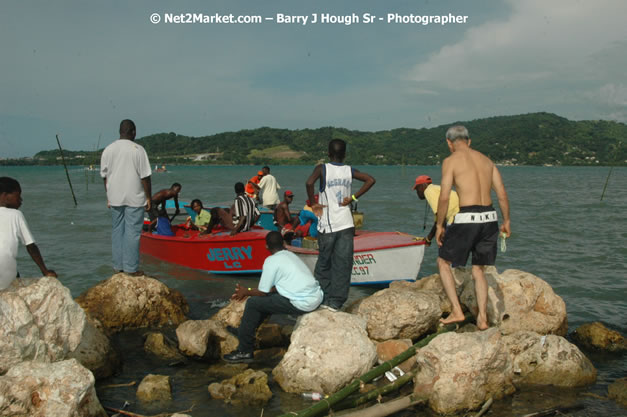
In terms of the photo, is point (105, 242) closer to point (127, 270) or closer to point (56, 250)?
point (56, 250)

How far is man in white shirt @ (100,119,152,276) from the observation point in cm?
728

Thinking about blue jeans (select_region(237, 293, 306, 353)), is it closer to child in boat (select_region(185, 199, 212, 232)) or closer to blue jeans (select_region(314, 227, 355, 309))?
blue jeans (select_region(314, 227, 355, 309))

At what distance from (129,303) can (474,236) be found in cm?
500

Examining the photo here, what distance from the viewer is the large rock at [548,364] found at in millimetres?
5496

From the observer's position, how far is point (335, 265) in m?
6.27

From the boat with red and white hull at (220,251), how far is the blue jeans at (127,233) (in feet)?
11.6

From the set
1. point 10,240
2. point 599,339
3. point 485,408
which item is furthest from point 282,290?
point 599,339

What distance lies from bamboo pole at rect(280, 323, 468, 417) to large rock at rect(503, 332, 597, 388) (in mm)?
783

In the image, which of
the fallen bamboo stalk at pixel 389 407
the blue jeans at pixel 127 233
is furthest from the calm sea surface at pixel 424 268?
the blue jeans at pixel 127 233

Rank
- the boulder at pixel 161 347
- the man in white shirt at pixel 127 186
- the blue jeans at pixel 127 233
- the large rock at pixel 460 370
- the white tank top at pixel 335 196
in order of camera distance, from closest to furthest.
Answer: the large rock at pixel 460 370 → the white tank top at pixel 335 196 → the boulder at pixel 161 347 → the man in white shirt at pixel 127 186 → the blue jeans at pixel 127 233

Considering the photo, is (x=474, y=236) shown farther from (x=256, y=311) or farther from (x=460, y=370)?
(x=256, y=311)

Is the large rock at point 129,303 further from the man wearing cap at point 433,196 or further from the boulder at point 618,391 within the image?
the boulder at point 618,391

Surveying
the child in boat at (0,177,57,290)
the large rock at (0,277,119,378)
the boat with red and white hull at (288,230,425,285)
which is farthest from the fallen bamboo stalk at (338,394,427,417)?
the boat with red and white hull at (288,230,425,285)

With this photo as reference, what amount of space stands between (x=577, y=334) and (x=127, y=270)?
654cm
